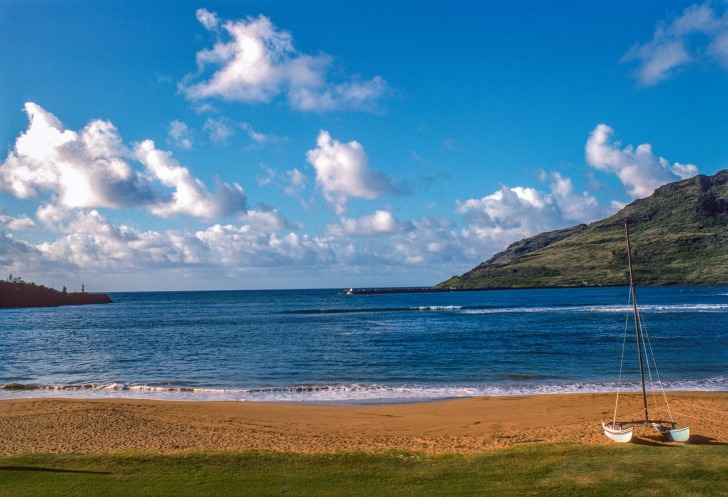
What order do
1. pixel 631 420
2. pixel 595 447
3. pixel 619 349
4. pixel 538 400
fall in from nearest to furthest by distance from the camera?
1. pixel 595 447
2. pixel 631 420
3. pixel 538 400
4. pixel 619 349

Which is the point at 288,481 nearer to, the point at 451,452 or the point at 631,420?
the point at 451,452

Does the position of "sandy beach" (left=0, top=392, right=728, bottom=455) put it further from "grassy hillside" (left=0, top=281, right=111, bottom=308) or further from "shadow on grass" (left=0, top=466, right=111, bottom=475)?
"grassy hillside" (left=0, top=281, right=111, bottom=308)

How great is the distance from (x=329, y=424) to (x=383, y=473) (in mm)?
7602

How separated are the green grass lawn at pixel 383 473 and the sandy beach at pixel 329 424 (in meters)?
1.78

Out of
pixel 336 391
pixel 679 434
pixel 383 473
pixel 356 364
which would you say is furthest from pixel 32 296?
pixel 679 434

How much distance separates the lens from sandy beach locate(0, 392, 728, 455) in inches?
627

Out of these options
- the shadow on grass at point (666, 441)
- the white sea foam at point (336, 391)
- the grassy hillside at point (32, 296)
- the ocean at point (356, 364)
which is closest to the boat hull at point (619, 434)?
the shadow on grass at point (666, 441)

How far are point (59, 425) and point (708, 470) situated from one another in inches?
815

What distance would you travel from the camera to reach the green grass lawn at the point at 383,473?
35.7 ft

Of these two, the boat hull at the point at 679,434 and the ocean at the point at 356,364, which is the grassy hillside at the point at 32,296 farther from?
the boat hull at the point at 679,434

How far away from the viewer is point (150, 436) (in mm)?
17172

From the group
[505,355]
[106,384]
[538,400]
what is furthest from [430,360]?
[106,384]

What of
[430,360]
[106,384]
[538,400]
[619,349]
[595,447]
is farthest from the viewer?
[619,349]

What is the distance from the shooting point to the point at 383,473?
39.8ft
